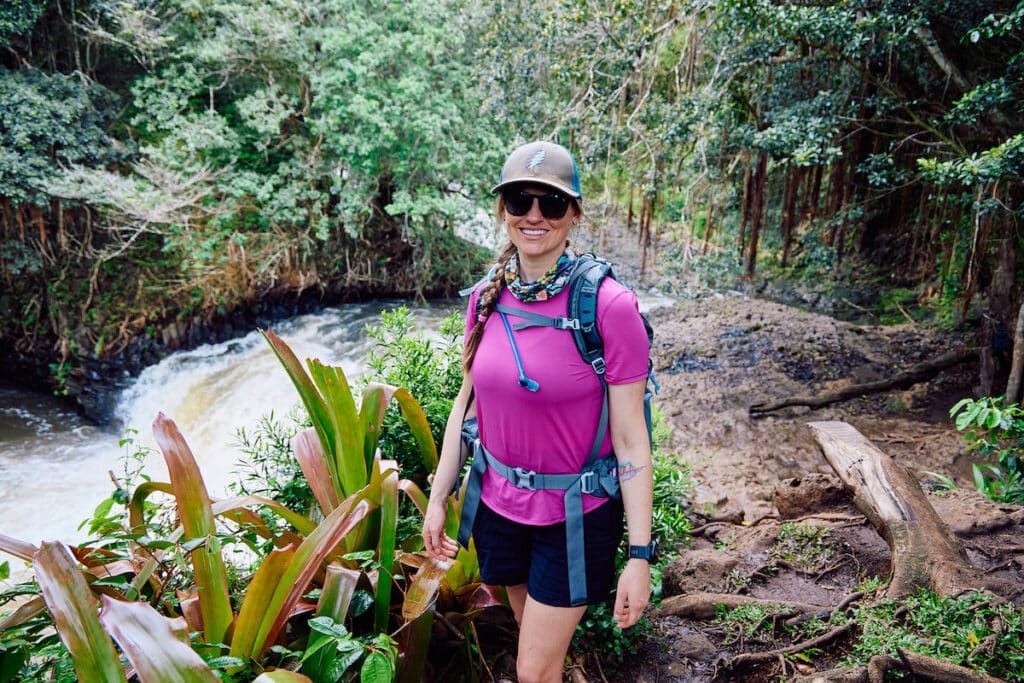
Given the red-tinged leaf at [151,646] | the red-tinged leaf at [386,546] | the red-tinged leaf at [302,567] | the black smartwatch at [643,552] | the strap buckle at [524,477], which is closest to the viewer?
the red-tinged leaf at [151,646]

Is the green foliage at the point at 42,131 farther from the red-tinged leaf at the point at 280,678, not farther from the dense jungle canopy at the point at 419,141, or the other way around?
the red-tinged leaf at the point at 280,678

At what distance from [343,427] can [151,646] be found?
916 mm

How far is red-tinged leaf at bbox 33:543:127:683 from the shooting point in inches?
52.3

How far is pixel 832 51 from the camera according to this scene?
5.19m

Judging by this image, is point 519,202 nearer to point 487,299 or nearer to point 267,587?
point 487,299

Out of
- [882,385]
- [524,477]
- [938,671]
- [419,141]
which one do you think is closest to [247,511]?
[524,477]

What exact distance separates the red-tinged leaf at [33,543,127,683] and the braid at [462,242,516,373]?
1054 millimetres

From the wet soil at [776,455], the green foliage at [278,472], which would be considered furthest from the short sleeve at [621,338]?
the green foliage at [278,472]

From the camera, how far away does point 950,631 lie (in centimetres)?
204

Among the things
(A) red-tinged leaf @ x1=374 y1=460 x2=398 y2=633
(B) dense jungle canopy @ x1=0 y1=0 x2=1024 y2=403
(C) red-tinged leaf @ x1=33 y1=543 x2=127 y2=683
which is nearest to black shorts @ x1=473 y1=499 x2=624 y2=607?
(A) red-tinged leaf @ x1=374 y1=460 x2=398 y2=633

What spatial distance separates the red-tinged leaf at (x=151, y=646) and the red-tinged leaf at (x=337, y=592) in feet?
1.31

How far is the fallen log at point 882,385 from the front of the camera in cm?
625

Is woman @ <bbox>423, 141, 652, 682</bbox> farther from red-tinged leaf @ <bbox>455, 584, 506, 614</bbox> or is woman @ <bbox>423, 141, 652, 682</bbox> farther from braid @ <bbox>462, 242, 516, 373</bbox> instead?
red-tinged leaf @ <bbox>455, 584, 506, 614</bbox>

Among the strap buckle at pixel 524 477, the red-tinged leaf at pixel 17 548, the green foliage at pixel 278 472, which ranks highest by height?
the strap buckle at pixel 524 477
